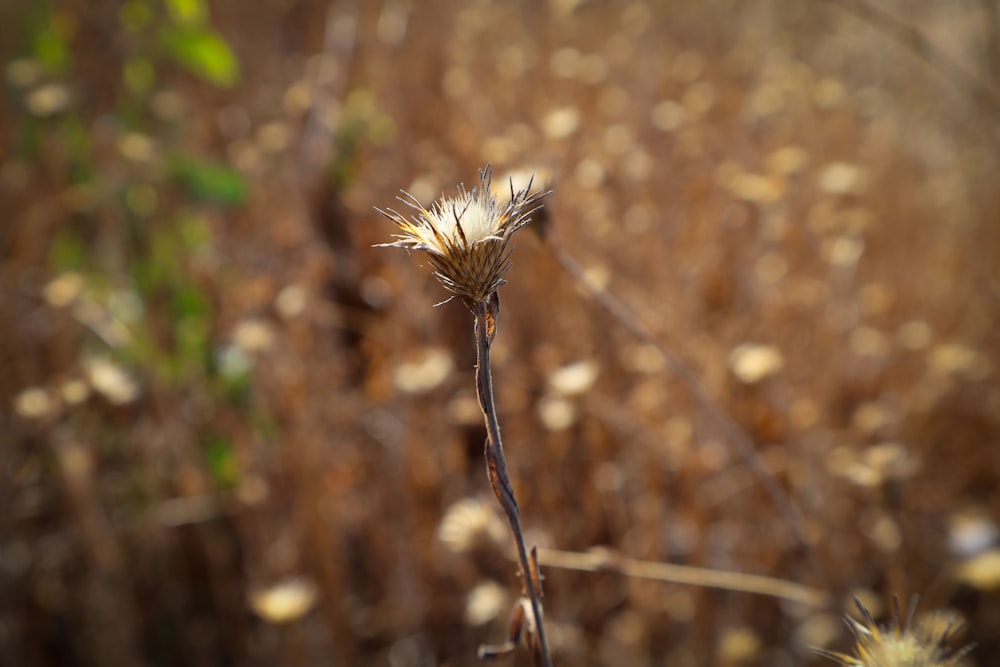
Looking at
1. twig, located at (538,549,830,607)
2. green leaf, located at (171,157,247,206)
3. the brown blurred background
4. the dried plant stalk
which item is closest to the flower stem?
the dried plant stalk

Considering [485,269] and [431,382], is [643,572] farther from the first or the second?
[431,382]

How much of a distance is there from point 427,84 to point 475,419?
3.88 ft

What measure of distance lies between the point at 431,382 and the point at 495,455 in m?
0.72

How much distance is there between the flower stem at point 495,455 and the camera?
1.04ft

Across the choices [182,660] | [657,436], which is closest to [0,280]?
[182,660]

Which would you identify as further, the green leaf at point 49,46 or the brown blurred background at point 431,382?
the brown blurred background at point 431,382

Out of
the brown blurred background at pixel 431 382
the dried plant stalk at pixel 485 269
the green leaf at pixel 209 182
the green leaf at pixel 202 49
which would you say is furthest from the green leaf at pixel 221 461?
the dried plant stalk at pixel 485 269

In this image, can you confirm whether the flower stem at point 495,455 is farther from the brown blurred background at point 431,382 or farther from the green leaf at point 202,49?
the green leaf at point 202,49

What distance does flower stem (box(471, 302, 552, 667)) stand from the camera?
0.32 metres

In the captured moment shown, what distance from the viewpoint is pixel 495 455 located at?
34 centimetres

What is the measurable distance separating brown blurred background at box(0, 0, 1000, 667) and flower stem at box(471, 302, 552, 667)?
0.33 metres

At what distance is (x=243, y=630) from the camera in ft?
3.76

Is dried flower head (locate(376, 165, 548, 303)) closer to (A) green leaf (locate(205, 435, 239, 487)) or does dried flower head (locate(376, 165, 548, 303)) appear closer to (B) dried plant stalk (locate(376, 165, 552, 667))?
(B) dried plant stalk (locate(376, 165, 552, 667))

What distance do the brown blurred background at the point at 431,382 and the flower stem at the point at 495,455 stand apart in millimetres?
326
